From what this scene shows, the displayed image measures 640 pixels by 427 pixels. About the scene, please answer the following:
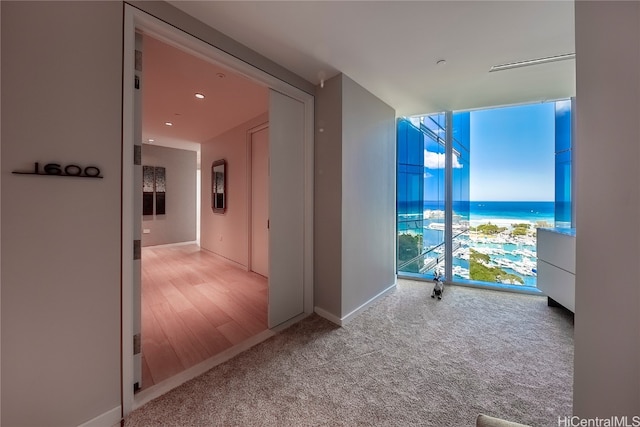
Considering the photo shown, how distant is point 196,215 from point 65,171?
20.0 feet

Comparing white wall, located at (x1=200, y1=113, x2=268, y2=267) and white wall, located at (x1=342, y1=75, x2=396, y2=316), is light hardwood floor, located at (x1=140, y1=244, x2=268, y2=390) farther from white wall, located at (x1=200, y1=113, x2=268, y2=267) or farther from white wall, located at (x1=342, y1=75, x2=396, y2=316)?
white wall, located at (x1=342, y1=75, x2=396, y2=316)

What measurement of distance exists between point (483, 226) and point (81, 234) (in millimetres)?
4443

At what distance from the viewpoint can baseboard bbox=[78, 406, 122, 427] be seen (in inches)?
46.9

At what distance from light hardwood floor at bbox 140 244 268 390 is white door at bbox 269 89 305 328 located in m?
0.37

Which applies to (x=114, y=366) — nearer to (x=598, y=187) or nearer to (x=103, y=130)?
(x=103, y=130)

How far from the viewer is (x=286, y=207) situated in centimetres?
235

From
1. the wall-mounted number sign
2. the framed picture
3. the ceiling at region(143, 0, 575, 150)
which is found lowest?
the wall-mounted number sign

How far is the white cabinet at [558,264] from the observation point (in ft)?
7.25

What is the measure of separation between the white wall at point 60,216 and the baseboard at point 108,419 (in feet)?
0.07

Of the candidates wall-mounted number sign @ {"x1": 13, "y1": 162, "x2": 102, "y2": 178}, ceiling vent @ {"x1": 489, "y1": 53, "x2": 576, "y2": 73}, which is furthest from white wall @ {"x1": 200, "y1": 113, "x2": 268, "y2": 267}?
ceiling vent @ {"x1": 489, "y1": 53, "x2": 576, "y2": 73}

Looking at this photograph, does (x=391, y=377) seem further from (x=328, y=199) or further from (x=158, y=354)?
(x=158, y=354)

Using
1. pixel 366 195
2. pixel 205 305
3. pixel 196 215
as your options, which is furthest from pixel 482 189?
pixel 196 215

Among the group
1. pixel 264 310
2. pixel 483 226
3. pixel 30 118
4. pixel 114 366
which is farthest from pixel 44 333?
pixel 483 226

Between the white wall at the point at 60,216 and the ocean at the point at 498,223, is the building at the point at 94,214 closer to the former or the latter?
the white wall at the point at 60,216
